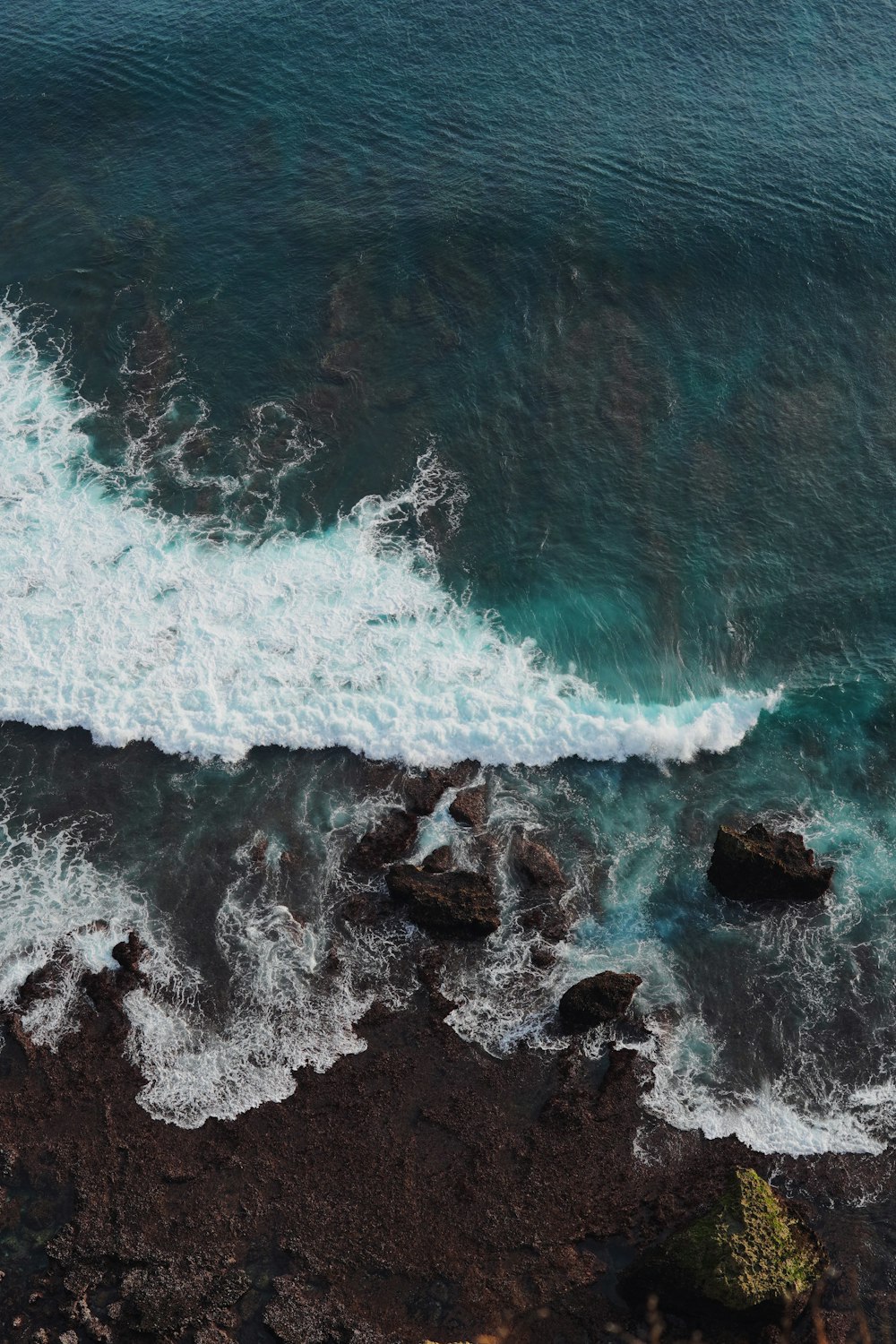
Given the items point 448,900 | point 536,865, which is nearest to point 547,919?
point 536,865

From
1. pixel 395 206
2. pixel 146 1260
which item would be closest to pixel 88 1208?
pixel 146 1260

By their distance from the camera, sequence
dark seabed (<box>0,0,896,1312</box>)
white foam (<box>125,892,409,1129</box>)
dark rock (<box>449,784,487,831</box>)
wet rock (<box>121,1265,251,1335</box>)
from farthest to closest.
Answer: dark rock (<box>449,784,487,831</box>)
dark seabed (<box>0,0,896,1312</box>)
white foam (<box>125,892,409,1129</box>)
wet rock (<box>121,1265,251,1335</box>)

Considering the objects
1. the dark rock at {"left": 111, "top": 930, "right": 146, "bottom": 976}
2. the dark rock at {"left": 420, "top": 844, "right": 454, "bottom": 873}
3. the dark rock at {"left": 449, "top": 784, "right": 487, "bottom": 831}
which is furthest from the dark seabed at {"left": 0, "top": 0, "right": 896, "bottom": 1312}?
the dark rock at {"left": 449, "top": 784, "right": 487, "bottom": 831}

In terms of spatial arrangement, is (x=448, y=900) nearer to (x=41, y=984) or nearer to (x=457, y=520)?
(x=41, y=984)

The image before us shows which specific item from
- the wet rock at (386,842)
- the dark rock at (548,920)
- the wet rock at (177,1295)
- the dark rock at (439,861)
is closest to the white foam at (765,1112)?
the dark rock at (548,920)

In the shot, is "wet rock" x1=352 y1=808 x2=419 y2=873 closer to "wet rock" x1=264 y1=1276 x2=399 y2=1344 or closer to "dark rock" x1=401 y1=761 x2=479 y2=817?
"dark rock" x1=401 y1=761 x2=479 y2=817

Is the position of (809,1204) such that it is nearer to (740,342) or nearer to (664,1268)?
(664,1268)

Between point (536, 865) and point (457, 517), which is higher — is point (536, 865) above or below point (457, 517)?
below
